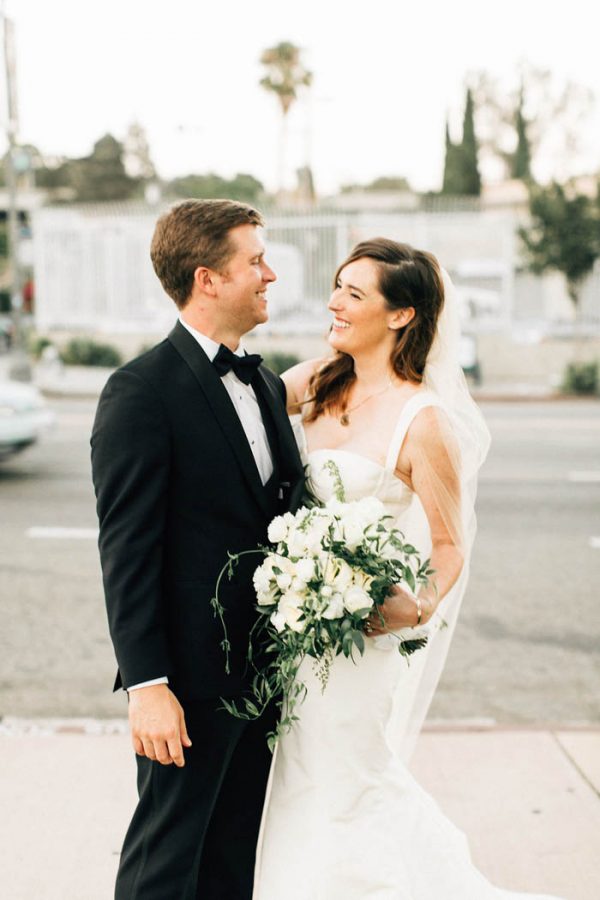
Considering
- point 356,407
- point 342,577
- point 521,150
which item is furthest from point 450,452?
point 521,150

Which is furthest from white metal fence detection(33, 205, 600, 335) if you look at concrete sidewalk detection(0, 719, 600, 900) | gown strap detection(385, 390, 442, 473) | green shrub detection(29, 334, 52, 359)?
gown strap detection(385, 390, 442, 473)

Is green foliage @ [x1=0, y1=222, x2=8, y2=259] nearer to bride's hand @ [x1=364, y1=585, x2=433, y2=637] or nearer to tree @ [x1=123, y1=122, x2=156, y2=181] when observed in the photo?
tree @ [x1=123, y1=122, x2=156, y2=181]

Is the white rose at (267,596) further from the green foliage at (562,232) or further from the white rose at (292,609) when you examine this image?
the green foliage at (562,232)

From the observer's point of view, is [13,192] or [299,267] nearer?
[13,192]

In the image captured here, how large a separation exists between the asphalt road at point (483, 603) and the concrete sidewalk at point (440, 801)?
490mm

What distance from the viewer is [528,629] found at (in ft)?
18.8

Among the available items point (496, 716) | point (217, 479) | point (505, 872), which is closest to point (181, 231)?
point (217, 479)

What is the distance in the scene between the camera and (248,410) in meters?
2.49

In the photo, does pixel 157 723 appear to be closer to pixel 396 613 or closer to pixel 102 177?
pixel 396 613

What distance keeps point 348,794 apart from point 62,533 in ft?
18.6

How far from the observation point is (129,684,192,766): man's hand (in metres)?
2.24

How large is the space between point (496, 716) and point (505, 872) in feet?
4.73

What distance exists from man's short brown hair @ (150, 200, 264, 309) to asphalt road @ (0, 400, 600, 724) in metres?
2.84

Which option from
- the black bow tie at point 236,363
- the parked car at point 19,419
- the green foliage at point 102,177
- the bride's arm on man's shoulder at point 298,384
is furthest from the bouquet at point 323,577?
the green foliage at point 102,177
